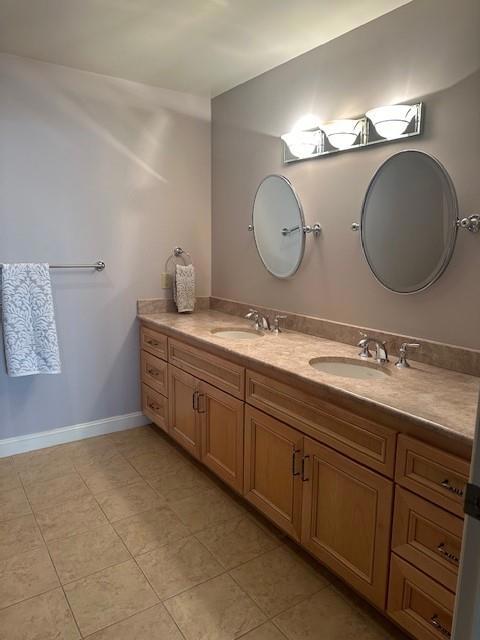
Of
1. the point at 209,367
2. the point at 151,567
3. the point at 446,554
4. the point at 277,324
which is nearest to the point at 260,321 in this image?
the point at 277,324

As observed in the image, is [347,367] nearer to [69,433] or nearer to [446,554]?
[446,554]

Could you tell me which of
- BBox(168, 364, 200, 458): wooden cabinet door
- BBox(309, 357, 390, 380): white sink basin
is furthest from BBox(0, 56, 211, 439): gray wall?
BBox(309, 357, 390, 380): white sink basin

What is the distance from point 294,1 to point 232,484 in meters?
2.15

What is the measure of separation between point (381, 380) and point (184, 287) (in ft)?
5.57

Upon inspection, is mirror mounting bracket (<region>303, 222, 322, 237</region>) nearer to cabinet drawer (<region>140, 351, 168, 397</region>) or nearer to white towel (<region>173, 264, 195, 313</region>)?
white towel (<region>173, 264, 195, 313</region>)

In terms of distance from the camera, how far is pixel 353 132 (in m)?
A: 2.12

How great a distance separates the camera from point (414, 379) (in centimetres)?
170

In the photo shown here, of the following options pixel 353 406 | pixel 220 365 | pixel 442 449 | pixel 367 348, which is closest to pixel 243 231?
pixel 220 365

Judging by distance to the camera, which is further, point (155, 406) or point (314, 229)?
point (155, 406)

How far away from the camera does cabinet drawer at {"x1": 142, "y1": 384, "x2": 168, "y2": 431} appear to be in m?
2.87

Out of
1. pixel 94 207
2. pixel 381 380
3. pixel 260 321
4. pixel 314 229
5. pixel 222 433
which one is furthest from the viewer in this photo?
pixel 94 207

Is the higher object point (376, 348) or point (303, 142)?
point (303, 142)

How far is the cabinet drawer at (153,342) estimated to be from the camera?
281 centimetres

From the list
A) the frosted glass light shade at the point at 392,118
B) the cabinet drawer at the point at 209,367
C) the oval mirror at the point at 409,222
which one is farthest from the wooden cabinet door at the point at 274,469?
the frosted glass light shade at the point at 392,118
